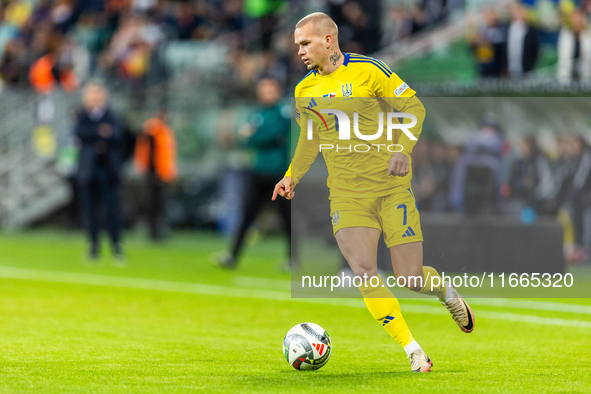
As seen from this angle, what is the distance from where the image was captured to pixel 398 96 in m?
5.68

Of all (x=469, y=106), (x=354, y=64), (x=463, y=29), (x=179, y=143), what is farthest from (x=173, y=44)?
(x=354, y=64)

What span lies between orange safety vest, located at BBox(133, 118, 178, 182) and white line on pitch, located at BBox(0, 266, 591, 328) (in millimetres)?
5310

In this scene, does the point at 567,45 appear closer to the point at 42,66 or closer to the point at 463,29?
the point at 463,29

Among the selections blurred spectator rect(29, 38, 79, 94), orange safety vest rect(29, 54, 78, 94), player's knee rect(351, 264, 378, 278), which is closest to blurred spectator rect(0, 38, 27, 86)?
orange safety vest rect(29, 54, 78, 94)

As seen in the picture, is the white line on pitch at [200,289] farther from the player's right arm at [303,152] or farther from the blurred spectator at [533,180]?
the blurred spectator at [533,180]

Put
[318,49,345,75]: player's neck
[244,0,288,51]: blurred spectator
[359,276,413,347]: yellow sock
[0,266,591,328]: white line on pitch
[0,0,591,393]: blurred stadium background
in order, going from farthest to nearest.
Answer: [244,0,288,51]: blurred spectator → [0,266,591,328]: white line on pitch → [0,0,591,393]: blurred stadium background → [318,49,345,75]: player's neck → [359,276,413,347]: yellow sock

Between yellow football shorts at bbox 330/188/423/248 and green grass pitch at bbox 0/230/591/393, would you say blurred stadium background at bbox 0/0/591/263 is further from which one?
yellow football shorts at bbox 330/188/423/248

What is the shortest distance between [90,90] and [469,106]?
551cm

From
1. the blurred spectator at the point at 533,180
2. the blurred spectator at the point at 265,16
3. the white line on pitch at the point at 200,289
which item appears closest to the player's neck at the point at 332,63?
the white line on pitch at the point at 200,289

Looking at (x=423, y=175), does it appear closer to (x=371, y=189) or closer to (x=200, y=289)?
(x=200, y=289)

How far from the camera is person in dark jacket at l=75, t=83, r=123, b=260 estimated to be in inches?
518

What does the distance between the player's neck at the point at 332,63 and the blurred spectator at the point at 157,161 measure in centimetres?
1198

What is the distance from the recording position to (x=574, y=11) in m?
14.4

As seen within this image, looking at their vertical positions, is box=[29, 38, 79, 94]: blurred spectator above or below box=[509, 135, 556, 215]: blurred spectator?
above
